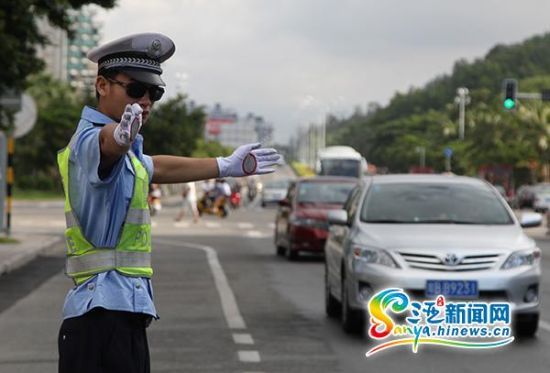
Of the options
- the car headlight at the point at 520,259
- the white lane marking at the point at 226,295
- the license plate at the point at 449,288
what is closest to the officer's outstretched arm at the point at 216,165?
the license plate at the point at 449,288

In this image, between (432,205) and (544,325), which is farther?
(544,325)

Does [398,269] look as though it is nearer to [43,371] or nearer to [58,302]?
[43,371]

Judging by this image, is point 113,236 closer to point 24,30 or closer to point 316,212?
point 24,30

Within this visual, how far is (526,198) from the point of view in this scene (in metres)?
80.4

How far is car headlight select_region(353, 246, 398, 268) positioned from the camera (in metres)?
12.2

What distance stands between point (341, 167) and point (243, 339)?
67.2m

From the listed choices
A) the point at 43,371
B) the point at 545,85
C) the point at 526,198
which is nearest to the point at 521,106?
the point at 526,198

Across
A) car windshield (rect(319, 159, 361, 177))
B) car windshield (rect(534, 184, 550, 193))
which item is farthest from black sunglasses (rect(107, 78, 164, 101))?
car windshield (rect(319, 159, 361, 177))

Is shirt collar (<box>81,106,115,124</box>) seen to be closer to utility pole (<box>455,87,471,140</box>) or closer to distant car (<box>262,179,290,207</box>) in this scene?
distant car (<box>262,179,290,207</box>)

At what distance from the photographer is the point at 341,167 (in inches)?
3120

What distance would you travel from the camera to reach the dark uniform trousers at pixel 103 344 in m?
4.55

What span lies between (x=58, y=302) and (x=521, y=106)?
315ft

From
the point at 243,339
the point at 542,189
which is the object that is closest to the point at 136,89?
the point at 243,339

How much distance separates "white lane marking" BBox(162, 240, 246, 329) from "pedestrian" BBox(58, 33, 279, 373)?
8714mm
